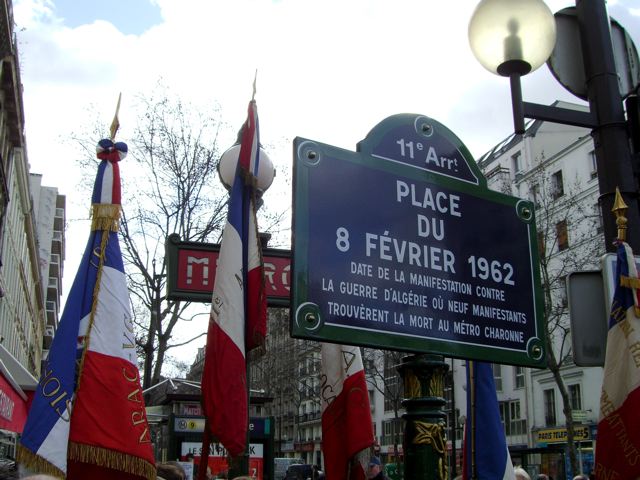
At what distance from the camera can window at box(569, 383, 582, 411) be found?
1381 inches

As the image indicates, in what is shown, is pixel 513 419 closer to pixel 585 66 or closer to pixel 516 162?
pixel 516 162

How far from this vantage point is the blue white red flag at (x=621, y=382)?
144 inches

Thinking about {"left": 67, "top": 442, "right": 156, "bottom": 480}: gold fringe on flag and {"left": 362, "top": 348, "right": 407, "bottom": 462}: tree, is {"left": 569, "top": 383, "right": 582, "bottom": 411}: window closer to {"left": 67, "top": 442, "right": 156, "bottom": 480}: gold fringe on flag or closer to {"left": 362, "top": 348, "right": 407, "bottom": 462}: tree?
{"left": 362, "top": 348, "right": 407, "bottom": 462}: tree

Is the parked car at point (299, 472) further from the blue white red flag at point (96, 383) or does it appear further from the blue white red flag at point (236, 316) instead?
the blue white red flag at point (236, 316)

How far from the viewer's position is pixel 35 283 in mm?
53000

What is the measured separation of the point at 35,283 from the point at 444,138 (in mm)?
54606

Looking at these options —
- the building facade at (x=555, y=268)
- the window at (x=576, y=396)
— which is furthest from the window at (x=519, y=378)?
the window at (x=576, y=396)

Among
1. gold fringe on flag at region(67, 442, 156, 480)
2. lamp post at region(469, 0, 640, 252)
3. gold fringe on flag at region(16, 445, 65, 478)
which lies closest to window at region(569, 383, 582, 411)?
lamp post at region(469, 0, 640, 252)

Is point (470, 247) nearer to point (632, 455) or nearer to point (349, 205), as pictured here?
point (349, 205)

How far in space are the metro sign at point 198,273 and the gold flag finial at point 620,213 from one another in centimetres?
199

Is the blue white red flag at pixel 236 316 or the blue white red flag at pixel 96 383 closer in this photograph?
the blue white red flag at pixel 236 316

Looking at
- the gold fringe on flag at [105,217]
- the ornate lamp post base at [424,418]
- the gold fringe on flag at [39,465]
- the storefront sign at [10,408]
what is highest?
the gold fringe on flag at [105,217]

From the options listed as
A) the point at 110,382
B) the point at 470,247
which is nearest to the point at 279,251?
the point at 110,382

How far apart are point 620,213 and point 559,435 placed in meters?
35.2
